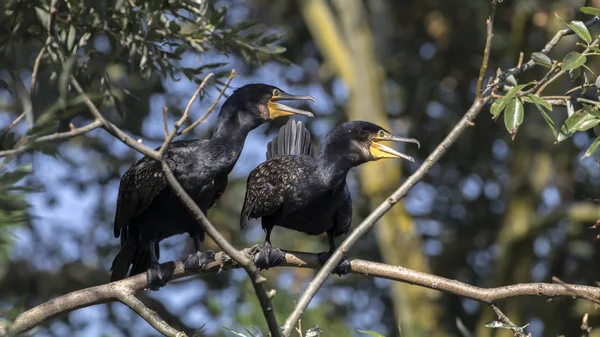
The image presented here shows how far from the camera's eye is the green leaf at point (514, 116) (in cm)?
362

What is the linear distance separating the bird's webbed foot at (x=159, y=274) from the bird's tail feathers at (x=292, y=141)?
1.34 m

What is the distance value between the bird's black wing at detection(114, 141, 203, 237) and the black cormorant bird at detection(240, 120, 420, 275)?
0.49 meters

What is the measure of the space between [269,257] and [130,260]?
3.67ft

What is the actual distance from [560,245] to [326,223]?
182 inches

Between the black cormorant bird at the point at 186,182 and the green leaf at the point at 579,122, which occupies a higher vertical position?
the green leaf at the point at 579,122

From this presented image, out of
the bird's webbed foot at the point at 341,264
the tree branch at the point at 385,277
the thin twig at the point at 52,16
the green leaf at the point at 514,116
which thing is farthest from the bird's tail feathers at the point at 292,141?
the thin twig at the point at 52,16

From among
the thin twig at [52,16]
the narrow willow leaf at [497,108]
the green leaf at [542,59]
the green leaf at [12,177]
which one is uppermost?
the thin twig at [52,16]

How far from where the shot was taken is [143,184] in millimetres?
4797

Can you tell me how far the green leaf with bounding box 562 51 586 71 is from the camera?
3615mm

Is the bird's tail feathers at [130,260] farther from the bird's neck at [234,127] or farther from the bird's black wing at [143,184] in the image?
the bird's neck at [234,127]

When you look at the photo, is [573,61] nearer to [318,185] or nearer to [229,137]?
[318,185]

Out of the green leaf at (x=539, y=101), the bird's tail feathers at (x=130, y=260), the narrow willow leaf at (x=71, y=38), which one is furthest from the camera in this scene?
the bird's tail feathers at (x=130, y=260)

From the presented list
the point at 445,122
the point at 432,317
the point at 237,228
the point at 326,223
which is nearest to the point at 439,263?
the point at 432,317

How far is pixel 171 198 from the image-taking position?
483 cm
